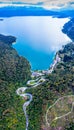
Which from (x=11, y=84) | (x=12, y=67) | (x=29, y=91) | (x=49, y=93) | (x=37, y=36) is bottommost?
(x=49, y=93)

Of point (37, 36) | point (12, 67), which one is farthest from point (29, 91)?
point (37, 36)

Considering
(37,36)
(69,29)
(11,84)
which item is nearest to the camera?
(11,84)

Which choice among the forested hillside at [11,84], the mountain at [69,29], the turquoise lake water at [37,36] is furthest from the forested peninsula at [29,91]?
the mountain at [69,29]

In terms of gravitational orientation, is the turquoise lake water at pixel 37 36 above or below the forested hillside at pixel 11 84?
above

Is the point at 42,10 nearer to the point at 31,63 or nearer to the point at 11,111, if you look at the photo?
the point at 31,63

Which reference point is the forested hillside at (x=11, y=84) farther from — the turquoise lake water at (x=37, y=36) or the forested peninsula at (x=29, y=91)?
the turquoise lake water at (x=37, y=36)

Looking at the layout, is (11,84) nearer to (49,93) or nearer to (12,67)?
(12,67)

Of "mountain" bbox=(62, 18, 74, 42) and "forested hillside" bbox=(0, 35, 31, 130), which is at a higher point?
"mountain" bbox=(62, 18, 74, 42)

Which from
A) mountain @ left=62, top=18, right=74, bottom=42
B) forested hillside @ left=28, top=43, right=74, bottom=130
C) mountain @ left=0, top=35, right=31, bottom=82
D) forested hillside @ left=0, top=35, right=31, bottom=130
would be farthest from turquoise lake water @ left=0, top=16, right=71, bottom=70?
forested hillside @ left=28, top=43, right=74, bottom=130

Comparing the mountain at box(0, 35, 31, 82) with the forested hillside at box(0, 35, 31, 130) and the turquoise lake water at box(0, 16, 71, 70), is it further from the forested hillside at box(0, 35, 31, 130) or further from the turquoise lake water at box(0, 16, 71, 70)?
the turquoise lake water at box(0, 16, 71, 70)
